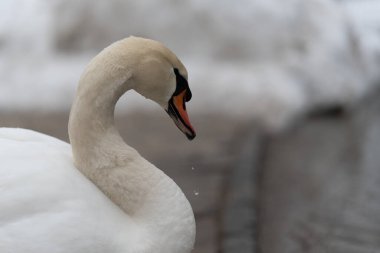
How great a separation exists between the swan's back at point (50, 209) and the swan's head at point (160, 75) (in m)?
0.40

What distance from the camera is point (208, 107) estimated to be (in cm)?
645

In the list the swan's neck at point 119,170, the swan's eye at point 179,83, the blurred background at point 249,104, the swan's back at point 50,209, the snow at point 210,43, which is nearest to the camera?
the swan's back at point 50,209

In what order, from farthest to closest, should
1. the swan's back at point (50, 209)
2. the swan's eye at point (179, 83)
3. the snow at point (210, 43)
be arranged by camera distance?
the snow at point (210, 43)
the swan's eye at point (179, 83)
the swan's back at point (50, 209)

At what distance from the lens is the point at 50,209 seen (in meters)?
3.04

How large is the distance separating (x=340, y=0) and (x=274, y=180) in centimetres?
333

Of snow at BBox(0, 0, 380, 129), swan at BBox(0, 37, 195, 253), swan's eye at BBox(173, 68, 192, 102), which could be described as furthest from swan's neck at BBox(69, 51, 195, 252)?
snow at BBox(0, 0, 380, 129)

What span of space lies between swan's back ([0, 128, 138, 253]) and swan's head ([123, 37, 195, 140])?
40 centimetres

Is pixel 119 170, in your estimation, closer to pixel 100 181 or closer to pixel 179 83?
pixel 100 181

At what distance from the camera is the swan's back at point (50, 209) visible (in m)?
2.96

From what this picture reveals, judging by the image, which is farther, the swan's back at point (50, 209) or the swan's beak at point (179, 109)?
the swan's beak at point (179, 109)

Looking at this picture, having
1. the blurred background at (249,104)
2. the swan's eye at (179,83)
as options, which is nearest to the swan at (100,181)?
the swan's eye at (179,83)

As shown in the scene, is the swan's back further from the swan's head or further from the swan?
the swan's head

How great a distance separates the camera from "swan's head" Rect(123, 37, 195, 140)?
3.26 m

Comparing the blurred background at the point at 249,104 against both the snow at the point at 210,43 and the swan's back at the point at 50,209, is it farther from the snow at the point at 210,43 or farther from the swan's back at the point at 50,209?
the swan's back at the point at 50,209
